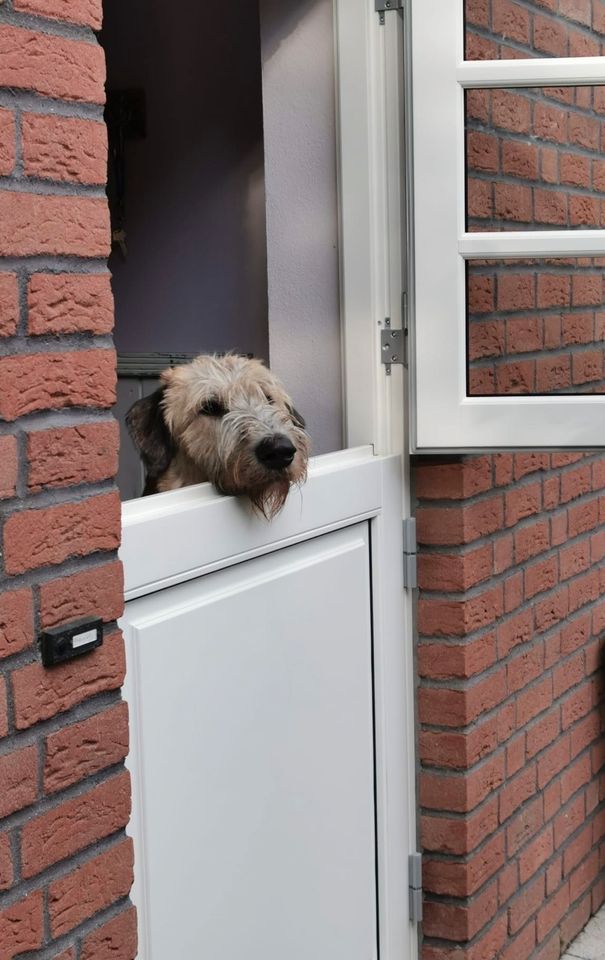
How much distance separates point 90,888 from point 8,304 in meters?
0.86

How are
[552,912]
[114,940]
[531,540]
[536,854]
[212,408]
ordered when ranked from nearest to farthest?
1. [114,940]
2. [212,408]
3. [531,540]
4. [536,854]
5. [552,912]

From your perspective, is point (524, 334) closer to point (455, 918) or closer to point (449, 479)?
point (449, 479)

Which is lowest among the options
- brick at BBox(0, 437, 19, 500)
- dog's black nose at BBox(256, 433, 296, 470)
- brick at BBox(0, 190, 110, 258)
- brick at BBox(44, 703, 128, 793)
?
brick at BBox(44, 703, 128, 793)

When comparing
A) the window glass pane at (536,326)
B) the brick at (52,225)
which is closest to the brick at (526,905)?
the window glass pane at (536,326)

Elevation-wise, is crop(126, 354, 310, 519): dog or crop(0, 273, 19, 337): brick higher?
crop(0, 273, 19, 337): brick

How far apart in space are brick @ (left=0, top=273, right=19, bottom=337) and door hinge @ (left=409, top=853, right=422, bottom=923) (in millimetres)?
1933

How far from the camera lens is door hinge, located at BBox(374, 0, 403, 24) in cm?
274

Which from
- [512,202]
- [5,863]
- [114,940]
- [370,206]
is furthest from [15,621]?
[512,202]

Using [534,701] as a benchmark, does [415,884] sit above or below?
below

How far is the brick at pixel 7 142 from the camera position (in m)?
1.57

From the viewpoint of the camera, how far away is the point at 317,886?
2662mm

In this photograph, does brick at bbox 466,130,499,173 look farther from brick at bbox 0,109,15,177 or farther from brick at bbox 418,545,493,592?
brick at bbox 0,109,15,177

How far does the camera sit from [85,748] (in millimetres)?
1751

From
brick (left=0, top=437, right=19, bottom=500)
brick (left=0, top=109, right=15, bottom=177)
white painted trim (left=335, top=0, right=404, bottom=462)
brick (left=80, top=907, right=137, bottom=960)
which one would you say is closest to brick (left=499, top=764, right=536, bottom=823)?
white painted trim (left=335, top=0, right=404, bottom=462)
